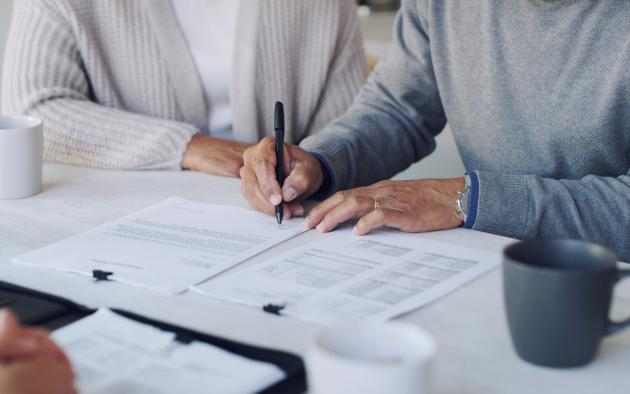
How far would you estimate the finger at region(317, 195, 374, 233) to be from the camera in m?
1.13

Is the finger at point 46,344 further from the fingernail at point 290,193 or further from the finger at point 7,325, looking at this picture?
the fingernail at point 290,193

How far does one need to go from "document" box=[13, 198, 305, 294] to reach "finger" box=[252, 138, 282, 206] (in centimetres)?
3

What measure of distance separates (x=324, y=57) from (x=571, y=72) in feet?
2.13

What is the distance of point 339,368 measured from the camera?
1.94 feet

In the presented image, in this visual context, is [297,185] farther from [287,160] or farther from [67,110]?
[67,110]

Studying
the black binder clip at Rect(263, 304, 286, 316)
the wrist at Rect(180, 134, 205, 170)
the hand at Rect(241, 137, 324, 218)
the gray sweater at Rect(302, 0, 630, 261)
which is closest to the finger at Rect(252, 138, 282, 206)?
the hand at Rect(241, 137, 324, 218)

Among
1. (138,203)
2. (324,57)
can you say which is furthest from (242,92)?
(138,203)

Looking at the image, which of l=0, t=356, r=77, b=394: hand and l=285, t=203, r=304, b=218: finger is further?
l=285, t=203, r=304, b=218: finger

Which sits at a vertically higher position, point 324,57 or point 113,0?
point 113,0

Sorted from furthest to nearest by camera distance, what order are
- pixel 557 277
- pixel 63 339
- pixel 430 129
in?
pixel 430 129 → pixel 63 339 → pixel 557 277

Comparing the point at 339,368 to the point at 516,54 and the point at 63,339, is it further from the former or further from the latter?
the point at 516,54

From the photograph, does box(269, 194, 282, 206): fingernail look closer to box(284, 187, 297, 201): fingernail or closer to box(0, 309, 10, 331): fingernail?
box(284, 187, 297, 201): fingernail

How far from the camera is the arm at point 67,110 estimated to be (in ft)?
4.94

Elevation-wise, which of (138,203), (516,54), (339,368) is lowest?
(138,203)
